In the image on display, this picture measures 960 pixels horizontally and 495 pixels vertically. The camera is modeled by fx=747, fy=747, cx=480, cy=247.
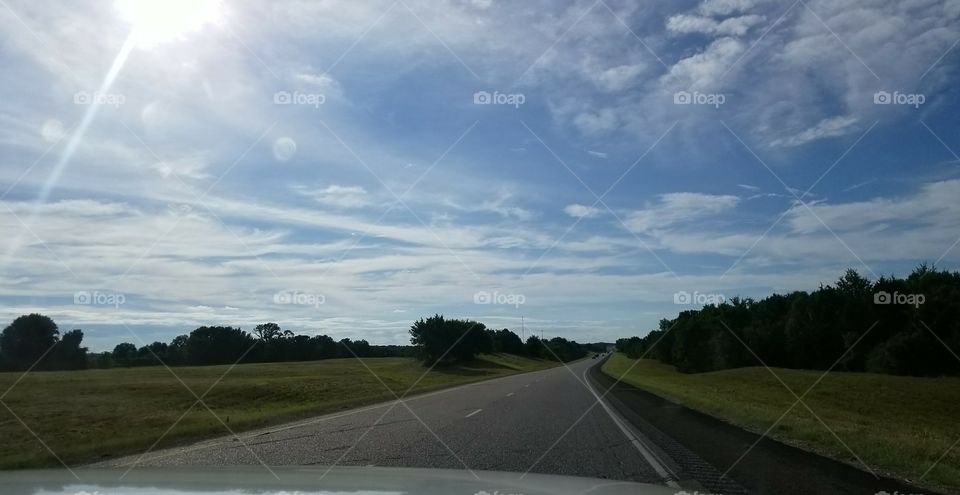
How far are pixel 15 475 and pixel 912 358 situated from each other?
65.0 m

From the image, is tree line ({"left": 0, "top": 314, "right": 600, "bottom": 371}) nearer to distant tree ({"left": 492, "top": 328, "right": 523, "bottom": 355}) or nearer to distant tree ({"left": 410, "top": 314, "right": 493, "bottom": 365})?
distant tree ({"left": 410, "top": 314, "right": 493, "bottom": 365})

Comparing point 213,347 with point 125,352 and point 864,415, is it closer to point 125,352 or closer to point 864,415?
point 125,352

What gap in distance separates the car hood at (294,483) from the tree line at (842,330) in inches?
2372

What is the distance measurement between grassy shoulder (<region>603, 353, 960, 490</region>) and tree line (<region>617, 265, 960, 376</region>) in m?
7.32

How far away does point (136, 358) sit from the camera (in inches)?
3698

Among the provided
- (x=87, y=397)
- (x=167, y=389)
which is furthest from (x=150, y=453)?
(x=167, y=389)

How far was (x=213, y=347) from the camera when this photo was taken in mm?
99938

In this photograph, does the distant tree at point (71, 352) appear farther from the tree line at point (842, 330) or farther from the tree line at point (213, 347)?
the tree line at point (842, 330)

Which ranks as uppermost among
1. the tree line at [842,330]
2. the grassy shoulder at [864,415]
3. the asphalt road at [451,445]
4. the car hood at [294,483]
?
the tree line at [842,330]

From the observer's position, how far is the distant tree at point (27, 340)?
70.4 metres

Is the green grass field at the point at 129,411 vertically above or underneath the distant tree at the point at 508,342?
underneath

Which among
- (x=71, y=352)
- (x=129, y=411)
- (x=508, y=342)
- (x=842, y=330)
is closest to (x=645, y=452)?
(x=129, y=411)

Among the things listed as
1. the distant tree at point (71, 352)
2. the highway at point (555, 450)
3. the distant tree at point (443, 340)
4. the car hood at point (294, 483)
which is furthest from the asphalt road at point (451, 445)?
the distant tree at point (443, 340)

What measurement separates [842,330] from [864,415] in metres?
47.1
